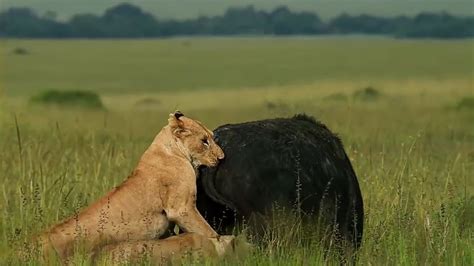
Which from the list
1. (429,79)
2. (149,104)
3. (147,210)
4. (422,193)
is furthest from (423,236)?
(429,79)

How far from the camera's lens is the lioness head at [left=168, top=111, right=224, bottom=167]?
6.50 meters

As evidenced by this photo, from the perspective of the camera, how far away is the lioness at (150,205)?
6.42m

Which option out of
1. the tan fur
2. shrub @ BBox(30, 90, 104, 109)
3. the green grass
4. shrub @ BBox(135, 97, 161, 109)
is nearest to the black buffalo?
the tan fur

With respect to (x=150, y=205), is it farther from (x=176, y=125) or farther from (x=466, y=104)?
(x=466, y=104)

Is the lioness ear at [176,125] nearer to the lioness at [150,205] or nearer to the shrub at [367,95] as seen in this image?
the lioness at [150,205]

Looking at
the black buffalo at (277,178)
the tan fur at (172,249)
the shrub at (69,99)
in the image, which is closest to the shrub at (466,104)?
the shrub at (69,99)

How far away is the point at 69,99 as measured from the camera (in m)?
27.6

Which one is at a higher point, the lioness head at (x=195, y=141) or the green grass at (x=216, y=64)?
the lioness head at (x=195, y=141)

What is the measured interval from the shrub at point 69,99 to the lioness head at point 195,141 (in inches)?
794

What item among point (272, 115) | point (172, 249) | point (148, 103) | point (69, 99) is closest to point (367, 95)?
point (148, 103)

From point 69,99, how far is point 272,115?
15823mm

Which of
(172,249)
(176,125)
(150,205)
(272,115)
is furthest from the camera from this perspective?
(272,115)

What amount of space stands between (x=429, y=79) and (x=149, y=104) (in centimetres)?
1389

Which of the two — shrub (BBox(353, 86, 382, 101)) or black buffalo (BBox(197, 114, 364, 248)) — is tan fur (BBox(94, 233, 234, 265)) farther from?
shrub (BBox(353, 86, 382, 101))
